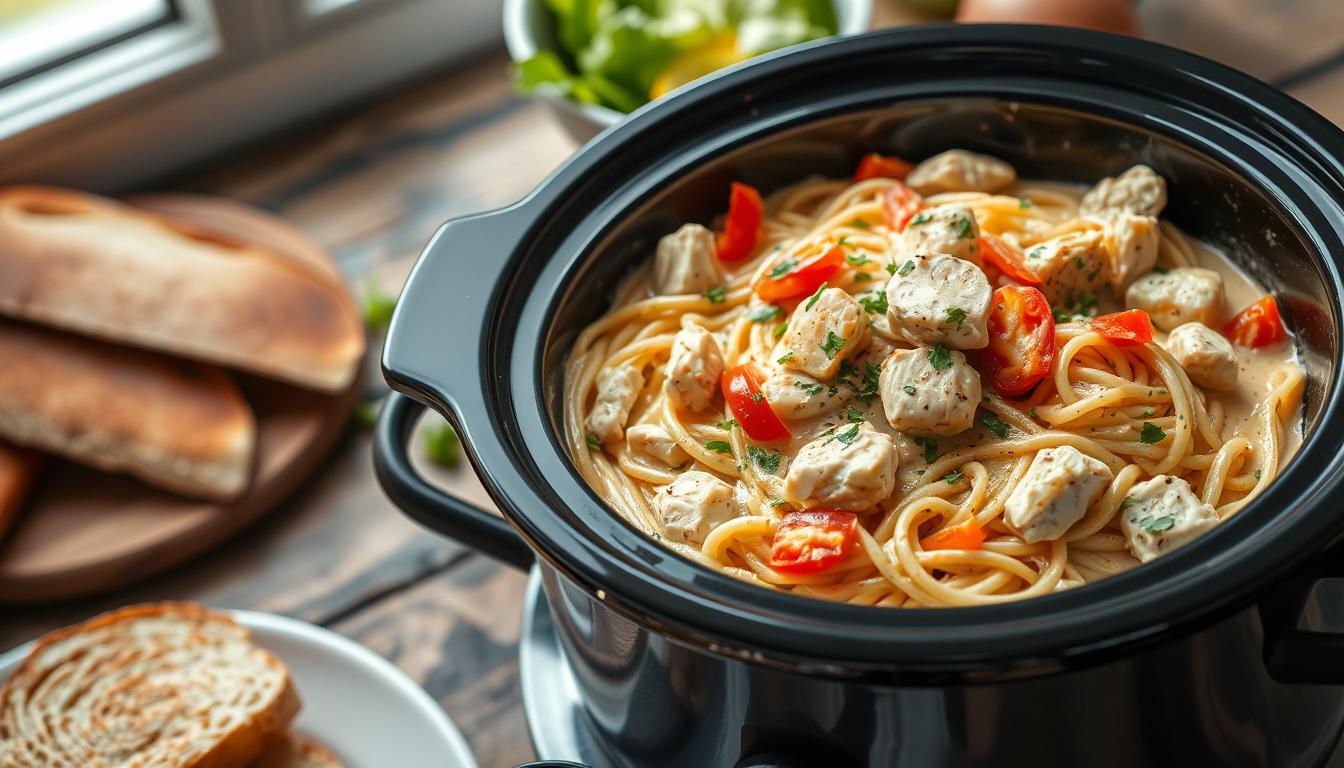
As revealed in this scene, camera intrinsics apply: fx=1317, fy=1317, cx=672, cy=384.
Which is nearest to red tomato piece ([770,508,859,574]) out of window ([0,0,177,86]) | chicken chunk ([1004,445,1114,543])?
chicken chunk ([1004,445,1114,543])

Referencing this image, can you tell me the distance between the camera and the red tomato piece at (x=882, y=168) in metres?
2.48

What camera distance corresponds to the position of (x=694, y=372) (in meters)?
2.12

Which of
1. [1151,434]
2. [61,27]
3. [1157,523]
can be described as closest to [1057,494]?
[1157,523]

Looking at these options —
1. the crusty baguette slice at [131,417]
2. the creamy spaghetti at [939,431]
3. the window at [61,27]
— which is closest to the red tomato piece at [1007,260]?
the creamy spaghetti at [939,431]

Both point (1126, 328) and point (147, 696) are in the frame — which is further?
point (147, 696)

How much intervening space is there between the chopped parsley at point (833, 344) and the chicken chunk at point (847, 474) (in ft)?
0.45

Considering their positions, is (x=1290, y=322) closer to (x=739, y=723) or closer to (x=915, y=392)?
(x=915, y=392)

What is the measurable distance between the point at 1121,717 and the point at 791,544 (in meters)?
0.49

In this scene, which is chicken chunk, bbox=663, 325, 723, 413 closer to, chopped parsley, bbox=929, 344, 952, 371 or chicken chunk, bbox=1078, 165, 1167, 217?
chopped parsley, bbox=929, 344, 952, 371

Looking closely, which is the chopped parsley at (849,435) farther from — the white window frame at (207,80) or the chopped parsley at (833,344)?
the white window frame at (207,80)

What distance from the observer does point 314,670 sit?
266 cm

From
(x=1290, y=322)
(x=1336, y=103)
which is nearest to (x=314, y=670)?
(x=1290, y=322)

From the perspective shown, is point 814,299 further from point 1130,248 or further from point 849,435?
point 1130,248

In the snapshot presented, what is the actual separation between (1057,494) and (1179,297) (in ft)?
1.74
